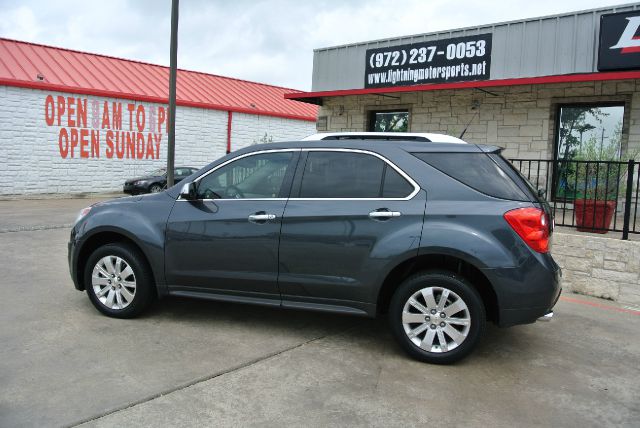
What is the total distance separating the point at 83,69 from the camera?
860 inches

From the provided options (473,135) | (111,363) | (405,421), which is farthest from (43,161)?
(405,421)

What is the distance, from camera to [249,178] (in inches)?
195

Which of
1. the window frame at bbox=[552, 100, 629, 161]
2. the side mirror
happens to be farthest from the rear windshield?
the window frame at bbox=[552, 100, 629, 161]

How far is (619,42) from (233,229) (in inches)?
315

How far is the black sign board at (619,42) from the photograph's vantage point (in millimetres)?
9295

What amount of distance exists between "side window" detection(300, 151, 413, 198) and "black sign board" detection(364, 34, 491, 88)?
7.42 metres

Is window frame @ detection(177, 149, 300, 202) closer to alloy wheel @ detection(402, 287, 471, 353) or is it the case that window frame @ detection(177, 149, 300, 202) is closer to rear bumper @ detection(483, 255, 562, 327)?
alloy wheel @ detection(402, 287, 471, 353)

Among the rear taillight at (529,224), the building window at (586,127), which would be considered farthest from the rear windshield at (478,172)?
the building window at (586,127)

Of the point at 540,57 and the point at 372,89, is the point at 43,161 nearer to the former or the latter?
the point at 372,89

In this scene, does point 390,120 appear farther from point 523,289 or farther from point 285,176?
point 523,289

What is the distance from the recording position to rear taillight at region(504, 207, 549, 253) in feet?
13.6

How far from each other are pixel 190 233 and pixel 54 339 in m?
1.38

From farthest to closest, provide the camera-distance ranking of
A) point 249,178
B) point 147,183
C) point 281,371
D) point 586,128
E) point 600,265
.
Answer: point 147,183 → point 586,128 → point 600,265 → point 249,178 → point 281,371

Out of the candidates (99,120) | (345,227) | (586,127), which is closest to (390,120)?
(586,127)
